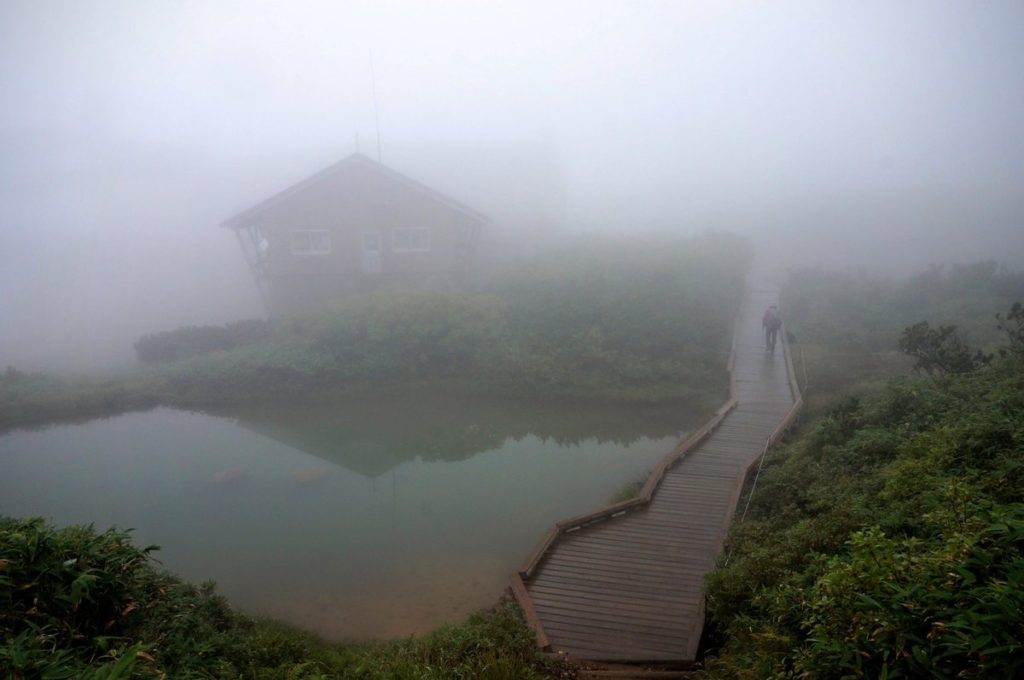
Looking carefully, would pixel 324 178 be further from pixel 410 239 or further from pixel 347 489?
pixel 347 489

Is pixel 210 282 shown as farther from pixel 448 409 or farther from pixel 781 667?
pixel 781 667

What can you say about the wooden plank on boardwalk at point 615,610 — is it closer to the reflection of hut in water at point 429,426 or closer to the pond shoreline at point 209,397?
the reflection of hut in water at point 429,426

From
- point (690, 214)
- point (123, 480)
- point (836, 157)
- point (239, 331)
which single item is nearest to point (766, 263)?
point (690, 214)

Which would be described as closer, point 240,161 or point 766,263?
point 766,263

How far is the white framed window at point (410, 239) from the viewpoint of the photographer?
30875 mm

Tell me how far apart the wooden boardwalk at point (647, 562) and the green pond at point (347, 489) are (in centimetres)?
165

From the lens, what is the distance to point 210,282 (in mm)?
41156

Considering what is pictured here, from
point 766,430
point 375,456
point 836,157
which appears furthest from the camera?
point 836,157

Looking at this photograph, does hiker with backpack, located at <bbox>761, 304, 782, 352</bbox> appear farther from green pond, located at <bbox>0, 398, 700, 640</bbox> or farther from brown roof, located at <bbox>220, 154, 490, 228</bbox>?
brown roof, located at <bbox>220, 154, 490, 228</bbox>

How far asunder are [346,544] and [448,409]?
8215mm

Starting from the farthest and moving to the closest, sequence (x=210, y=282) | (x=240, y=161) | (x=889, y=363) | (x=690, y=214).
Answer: (x=240, y=161), (x=690, y=214), (x=210, y=282), (x=889, y=363)

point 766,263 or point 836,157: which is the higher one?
point 836,157

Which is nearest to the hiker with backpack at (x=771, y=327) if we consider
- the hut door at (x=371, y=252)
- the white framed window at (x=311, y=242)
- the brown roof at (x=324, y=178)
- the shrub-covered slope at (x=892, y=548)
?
the shrub-covered slope at (x=892, y=548)

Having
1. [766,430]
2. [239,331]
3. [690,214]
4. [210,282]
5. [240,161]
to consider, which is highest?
[240,161]
